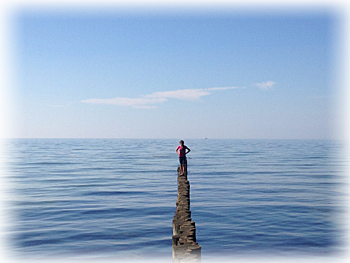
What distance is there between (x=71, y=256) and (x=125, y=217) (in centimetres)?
558

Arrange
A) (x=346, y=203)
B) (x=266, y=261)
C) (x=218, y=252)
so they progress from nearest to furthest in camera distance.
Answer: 1. (x=266, y=261)
2. (x=218, y=252)
3. (x=346, y=203)

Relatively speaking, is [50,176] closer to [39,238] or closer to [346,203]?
[39,238]

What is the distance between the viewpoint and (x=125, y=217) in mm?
18047

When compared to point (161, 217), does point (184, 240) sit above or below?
above

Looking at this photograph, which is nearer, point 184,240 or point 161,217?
point 184,240

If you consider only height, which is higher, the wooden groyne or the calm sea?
the wooden groyne

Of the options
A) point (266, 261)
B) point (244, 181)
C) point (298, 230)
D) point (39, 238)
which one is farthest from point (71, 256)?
point (244, 181)

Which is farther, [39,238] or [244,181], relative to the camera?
[244,181]

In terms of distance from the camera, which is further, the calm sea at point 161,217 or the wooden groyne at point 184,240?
the calm sea at point 161,217

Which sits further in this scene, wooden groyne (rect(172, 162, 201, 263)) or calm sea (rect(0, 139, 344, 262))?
calm sea (rect(0, 139, 344, 262))

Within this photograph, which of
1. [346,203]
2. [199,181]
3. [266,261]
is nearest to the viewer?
[266,261]

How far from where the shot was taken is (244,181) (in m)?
31.0

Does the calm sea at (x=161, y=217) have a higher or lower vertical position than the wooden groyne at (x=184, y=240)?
lower

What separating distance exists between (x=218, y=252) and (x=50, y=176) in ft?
88.4
